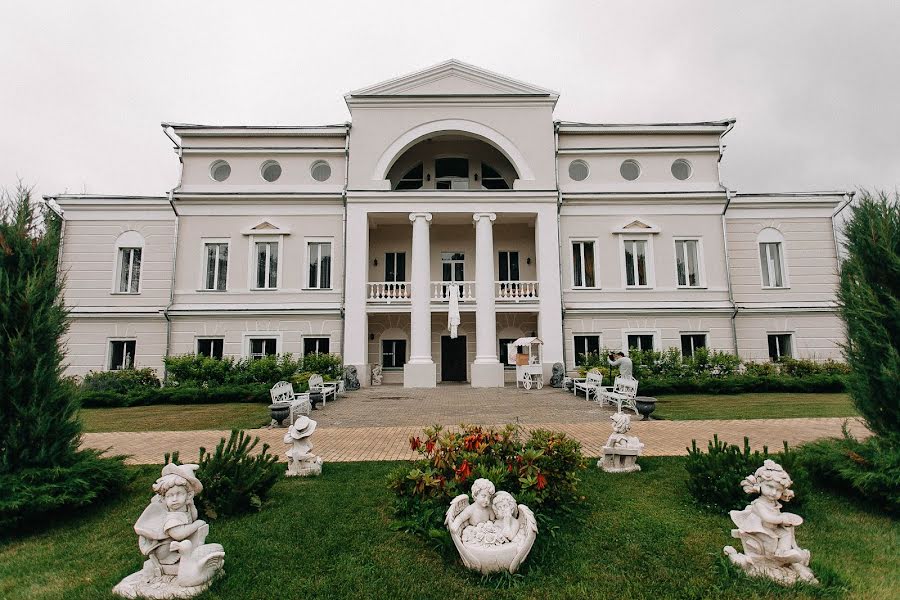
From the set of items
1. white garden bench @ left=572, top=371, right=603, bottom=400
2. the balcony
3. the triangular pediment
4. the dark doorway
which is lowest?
white garden bench @ left=572, top=371, right=603, bottom=400

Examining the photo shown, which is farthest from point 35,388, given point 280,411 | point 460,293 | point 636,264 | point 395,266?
point 636,264

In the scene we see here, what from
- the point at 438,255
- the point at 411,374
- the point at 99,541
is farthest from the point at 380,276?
the point at 99,541

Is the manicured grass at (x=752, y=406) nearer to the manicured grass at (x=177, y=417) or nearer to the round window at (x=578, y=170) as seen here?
the manicured grass at (x=177, y=417)

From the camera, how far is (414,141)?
21.3 metres

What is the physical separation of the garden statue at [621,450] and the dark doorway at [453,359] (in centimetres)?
1610

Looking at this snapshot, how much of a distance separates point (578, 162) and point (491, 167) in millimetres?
4348

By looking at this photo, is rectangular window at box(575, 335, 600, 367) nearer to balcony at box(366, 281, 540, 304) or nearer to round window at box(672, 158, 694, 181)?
balcony at box(366, 281, 540, 304)

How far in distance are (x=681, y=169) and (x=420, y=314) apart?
47.4ft

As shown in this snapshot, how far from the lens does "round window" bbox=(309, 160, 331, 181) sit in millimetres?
21891

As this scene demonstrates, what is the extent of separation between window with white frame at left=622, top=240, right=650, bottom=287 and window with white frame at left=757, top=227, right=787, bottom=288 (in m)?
5.39

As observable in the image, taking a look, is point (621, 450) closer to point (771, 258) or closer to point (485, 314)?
point (485, 314)

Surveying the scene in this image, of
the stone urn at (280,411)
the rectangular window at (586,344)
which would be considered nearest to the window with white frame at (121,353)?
the stone urn at (280,411)

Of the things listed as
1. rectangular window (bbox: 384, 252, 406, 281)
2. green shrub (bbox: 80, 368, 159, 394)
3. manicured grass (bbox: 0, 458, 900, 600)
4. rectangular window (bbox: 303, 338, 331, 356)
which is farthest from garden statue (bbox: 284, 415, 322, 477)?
rectangular window (bbox: 384, 252, 406, 281)

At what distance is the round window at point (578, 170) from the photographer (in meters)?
22.2
